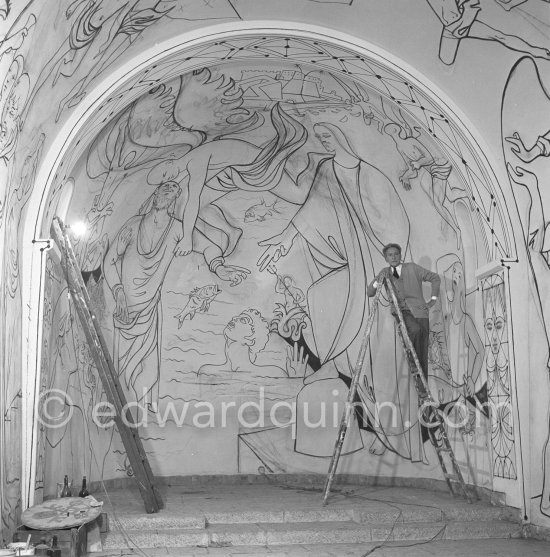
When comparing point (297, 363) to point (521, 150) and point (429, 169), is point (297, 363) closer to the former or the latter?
point (429, 169)

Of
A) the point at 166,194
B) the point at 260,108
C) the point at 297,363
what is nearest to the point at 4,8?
the point at 260,108

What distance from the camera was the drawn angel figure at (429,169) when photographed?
29.0 feet

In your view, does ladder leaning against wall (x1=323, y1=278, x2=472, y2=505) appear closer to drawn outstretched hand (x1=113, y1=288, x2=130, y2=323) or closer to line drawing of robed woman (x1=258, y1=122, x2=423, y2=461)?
line drawing of robed woman (x1=258, y1=122, x2=423, y2=461)

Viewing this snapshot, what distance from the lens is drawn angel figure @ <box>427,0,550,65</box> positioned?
7008 millimetres

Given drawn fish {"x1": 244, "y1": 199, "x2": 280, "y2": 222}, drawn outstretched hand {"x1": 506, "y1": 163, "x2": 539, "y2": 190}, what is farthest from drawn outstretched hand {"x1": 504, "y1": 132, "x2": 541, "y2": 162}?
drawn fish {"x1": 244, "y1": 199, "x2": 280, "y2": 222}

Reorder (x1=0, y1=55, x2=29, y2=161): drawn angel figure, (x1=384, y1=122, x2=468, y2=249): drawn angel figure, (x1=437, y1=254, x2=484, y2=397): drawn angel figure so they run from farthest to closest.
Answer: (x1=384, y1=122, x2=468, y2=249): drawn angel figure → (x1=437, y1=254, x2=484, y2=397): drawn angel figure → (x1=0, y1=55, x2=29, y2=161): drawn angel figure

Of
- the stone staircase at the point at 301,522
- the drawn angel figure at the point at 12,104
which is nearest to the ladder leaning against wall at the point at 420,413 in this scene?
the stone staircase at the point at 301,522

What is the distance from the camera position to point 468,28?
23.7 ft

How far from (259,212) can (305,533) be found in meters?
4.70

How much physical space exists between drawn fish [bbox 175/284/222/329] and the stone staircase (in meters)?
2.64

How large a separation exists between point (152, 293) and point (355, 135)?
326 centimetres

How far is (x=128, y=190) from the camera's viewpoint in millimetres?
9953

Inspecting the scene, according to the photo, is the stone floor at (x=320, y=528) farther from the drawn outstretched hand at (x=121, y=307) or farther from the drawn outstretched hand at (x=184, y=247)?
the drawn outstretched hand at (x=184, y=247)

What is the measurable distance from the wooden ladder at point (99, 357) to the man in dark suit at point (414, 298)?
3227mm
